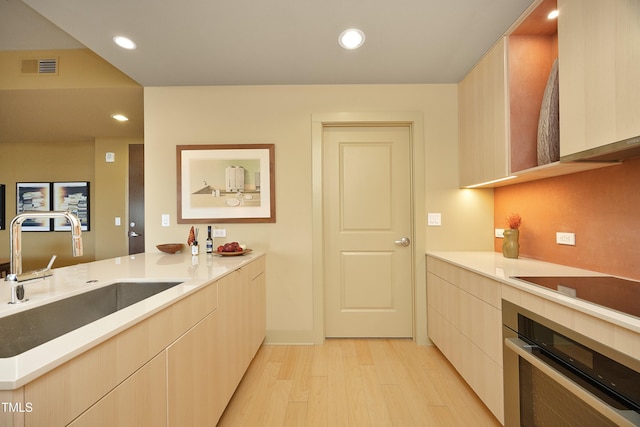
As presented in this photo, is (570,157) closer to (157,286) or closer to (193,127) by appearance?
(157,286)

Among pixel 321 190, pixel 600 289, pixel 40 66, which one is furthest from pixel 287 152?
pixel 40 66

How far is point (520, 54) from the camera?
1.91 m

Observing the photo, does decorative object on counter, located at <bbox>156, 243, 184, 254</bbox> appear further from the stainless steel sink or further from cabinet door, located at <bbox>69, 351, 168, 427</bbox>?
cabinet door, located at <bbox>69, 351, 168, 427</bbox>

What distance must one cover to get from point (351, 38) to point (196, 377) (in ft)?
7.44

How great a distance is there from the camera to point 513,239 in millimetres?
2172

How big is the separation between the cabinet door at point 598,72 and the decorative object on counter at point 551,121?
0.20m

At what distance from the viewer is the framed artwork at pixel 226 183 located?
2.75m

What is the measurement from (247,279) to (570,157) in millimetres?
2071

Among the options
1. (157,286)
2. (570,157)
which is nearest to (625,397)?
(570,157)

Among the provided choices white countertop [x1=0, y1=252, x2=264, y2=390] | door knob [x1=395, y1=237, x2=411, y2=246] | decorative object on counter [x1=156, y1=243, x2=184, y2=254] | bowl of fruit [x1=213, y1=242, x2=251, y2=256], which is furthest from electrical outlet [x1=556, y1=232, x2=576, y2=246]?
decorative object on counter [x1=156, y1=243, x2=184, y2=254]

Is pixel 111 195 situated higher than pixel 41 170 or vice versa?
pixel 41 170

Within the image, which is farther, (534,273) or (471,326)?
(471,326)

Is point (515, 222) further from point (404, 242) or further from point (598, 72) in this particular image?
point (598, 72)

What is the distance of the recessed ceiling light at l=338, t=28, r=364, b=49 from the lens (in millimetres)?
1993
